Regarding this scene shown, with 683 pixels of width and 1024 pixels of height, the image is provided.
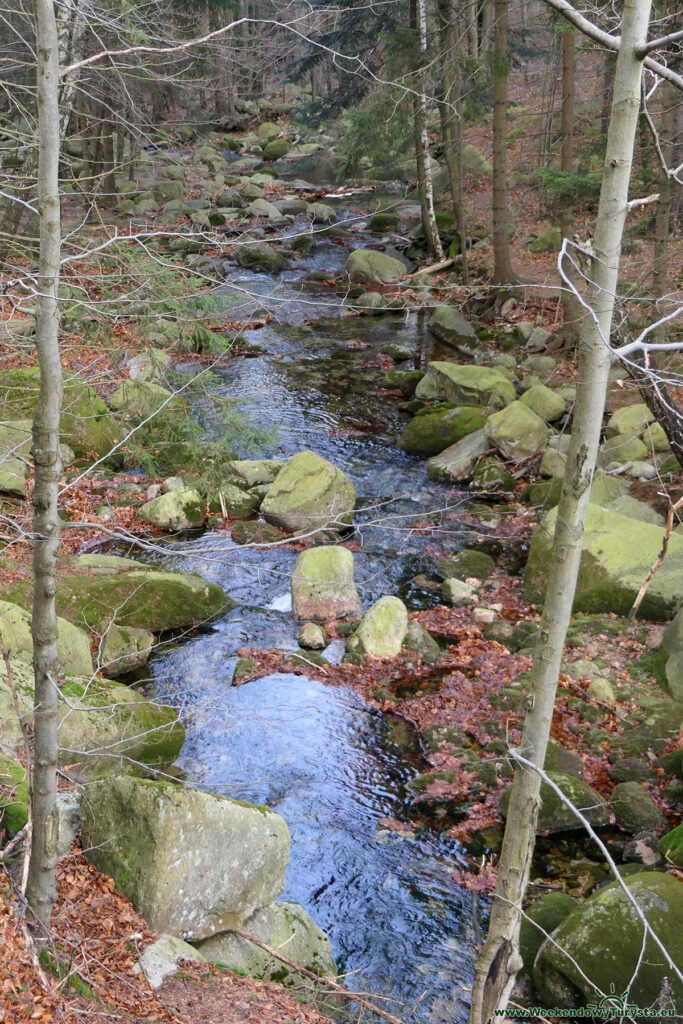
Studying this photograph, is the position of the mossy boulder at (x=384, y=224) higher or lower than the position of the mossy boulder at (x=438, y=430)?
higher

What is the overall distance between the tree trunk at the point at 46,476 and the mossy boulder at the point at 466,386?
11.5m

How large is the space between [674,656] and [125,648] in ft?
17.9

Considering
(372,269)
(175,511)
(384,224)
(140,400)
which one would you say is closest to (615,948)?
→ (175,511)

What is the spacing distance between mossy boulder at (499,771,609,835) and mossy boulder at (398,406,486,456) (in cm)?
767

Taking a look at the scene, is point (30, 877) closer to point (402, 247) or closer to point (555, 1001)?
point (555, 1001)

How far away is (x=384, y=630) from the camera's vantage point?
338 inches

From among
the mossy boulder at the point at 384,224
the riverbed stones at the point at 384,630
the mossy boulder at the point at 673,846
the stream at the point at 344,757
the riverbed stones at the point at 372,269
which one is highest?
the mossy boulder at the point at 384,224

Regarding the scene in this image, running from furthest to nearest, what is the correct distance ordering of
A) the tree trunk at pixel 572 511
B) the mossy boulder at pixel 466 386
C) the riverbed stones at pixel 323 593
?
the mossy boulder at pixel 466 386 → the riverbed stones at pixel 323 593 → the tree trunk at pixel 572 511

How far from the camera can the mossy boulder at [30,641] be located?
248 inches

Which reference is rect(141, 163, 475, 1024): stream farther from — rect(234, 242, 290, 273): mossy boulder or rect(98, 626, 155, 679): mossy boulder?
rect(234, 242, 290, 273): mossy boulder

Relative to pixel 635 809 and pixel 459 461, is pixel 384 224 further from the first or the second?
pixel 635 809

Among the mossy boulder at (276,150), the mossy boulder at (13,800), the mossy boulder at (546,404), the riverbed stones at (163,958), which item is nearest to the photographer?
the riverbed stones at (163,958)

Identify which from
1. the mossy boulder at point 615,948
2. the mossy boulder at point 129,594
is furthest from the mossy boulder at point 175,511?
the mossy boulder at point 615,948

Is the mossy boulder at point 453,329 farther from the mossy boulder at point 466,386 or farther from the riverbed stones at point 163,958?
the riverbed stones at point 163,958
